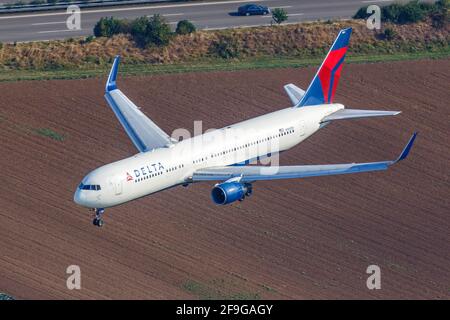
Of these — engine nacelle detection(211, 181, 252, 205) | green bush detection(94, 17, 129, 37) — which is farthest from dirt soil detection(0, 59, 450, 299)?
green bush detection(94, 17, 129, 37)

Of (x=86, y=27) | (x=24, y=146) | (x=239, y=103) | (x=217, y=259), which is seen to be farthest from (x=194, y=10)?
(x=217, y=259)

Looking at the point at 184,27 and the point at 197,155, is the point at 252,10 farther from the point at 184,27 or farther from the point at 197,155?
the point at 197,155

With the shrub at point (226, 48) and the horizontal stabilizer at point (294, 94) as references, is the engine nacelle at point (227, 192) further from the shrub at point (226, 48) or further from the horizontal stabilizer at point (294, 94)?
the shrub at point (226, 48)

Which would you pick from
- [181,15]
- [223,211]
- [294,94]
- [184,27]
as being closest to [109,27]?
[184,27]

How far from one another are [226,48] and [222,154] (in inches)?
1331

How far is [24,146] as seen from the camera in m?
95.5

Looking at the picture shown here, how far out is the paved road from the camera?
412 ft

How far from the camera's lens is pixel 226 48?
4715 inches

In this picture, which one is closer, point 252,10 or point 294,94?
point 294,94

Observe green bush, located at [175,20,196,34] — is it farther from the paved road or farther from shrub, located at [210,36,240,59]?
the paved road

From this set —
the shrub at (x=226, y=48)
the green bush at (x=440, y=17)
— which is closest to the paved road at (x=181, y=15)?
the shrub at (x=226, y=48)

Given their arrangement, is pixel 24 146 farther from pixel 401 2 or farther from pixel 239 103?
pixel 401 2

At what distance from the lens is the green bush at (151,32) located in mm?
119625

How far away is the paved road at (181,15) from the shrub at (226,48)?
6244 mm
